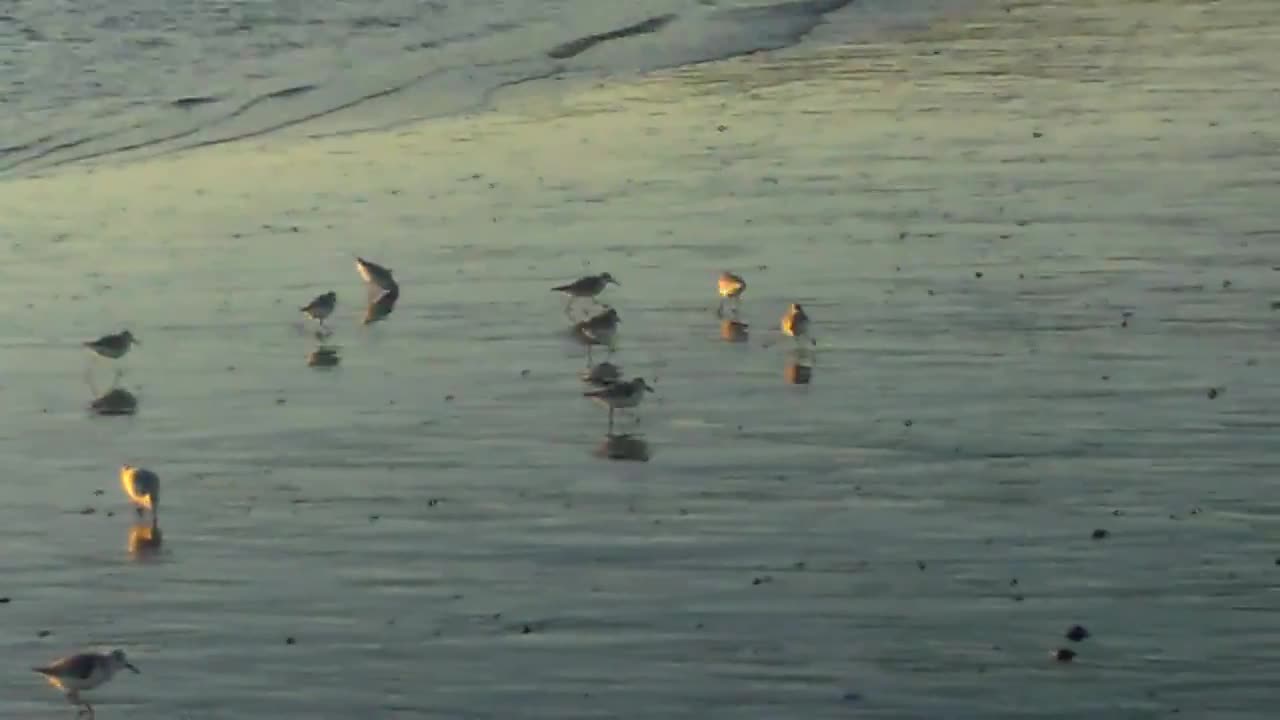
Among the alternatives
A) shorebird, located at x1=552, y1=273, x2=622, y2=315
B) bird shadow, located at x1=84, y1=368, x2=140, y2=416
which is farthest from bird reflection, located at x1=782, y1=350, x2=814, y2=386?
bird shadow, located at x1=84, y1=368, x2=140, y2=416

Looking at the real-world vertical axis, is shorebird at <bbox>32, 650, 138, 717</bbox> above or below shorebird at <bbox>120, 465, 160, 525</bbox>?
above

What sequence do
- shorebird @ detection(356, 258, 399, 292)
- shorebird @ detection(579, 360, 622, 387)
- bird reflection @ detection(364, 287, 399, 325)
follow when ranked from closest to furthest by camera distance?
shorebird @ detection(579, 360, 622, 387) → bird reflection @ detection(364, 287, 399, 325) → shorebird @ detection(356, 258, 399, 292)

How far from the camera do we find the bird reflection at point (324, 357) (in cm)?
1569

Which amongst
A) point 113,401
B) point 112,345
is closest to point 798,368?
point 113,401

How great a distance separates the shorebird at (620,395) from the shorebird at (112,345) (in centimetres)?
320

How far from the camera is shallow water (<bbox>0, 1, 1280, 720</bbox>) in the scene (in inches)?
398

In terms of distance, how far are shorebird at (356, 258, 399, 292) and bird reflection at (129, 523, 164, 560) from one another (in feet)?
17.4

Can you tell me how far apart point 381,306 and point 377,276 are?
35 cm

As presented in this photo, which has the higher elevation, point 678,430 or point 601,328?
point 601,328

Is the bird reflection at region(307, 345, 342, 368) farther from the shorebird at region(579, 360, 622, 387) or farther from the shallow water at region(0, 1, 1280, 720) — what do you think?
the shorebird at region(579, 360, 622, 387)

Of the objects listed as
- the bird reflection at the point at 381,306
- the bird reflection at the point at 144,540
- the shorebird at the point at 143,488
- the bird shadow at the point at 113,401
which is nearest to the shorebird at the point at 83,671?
the bird reflection at the point at 144,540

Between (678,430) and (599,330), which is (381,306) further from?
(678,430)

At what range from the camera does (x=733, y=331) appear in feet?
53.0

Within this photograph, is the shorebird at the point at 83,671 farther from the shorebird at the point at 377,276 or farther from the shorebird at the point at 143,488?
the shorebird at the point at 377,276
